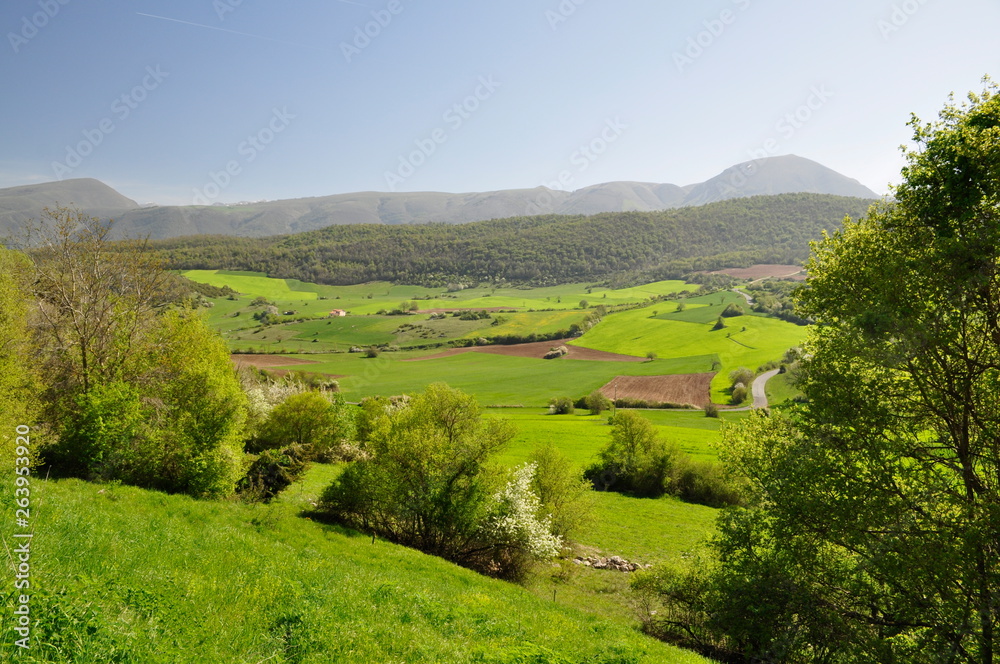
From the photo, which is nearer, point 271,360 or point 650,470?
point 650,470

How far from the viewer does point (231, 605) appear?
1035cm

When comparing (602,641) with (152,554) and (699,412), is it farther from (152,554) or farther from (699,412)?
(699,412)

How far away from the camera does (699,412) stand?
91438 millimetres

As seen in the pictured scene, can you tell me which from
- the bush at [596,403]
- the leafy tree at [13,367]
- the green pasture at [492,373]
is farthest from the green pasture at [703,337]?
the leafy tree at [13,367]

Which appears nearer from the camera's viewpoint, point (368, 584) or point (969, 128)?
point (969, 128)

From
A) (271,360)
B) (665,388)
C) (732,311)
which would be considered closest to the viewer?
(665,388)

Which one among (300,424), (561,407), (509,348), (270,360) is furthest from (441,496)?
(509,348)

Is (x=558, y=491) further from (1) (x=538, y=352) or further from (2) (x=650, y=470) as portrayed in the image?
(1) (x=538, y=352)

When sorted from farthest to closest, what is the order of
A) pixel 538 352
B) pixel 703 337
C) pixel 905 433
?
pixel 538 352 → pixel 703 337 → pixel 905 433

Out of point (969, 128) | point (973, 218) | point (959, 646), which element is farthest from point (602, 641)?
point (969, 128)

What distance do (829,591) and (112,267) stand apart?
144ft

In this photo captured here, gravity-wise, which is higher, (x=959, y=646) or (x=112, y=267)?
(x=112, y=267)

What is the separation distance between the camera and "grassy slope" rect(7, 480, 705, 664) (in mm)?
7352

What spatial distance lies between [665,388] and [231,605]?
10242 cm
